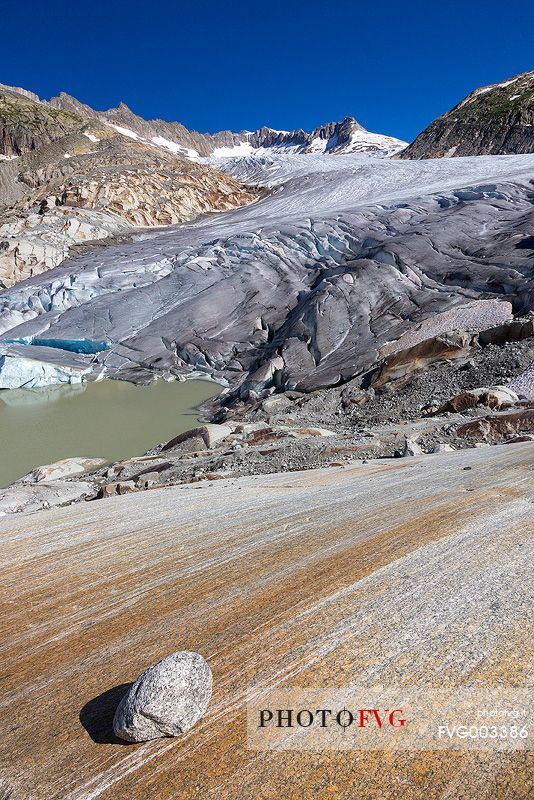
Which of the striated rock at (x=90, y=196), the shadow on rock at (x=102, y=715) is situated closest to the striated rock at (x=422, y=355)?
the shadow on rock at (x=102, y=715)

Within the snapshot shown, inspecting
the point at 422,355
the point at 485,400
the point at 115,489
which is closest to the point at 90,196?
the point at 422,355

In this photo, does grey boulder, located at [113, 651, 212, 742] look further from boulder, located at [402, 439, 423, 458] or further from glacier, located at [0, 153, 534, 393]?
glacier, located at [0, 153, 534, 393]

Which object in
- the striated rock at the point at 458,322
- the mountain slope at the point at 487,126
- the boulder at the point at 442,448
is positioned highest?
the mountain slope at the point at 487,126

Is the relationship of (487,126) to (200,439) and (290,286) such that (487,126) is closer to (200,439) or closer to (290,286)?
(290,286)

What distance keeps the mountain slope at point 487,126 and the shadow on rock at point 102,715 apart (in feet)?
252

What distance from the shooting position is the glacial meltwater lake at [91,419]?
42.1 ft

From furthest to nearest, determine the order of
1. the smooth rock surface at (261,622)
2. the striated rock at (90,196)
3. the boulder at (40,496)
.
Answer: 1. the striated rock at (90,196)
2. the boulder at (40,496)
3. the smooth rock surface at (261,622)

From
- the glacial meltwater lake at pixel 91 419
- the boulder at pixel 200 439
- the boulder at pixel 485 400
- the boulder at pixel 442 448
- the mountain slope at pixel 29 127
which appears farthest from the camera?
the mountain slope at pixel 29 127

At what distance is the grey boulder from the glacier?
12.4 m

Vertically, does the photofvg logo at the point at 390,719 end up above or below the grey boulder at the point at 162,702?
below

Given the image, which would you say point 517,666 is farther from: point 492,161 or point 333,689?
point 492,161

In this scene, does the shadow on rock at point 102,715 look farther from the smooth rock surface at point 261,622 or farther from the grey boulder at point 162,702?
the grey boulder at point 162,702

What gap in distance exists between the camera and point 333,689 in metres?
2.10

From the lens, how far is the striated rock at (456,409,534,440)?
7.16m
